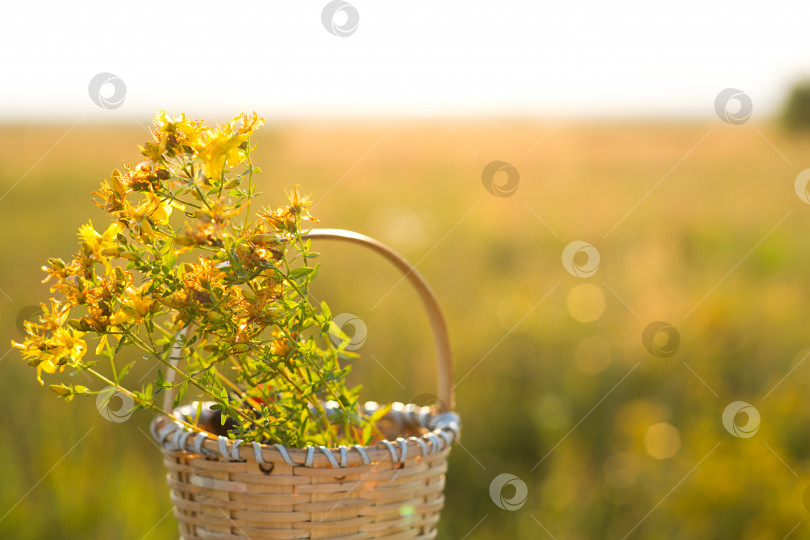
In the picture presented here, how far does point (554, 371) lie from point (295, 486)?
1832 millimetres

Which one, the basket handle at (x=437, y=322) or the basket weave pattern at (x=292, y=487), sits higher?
the basket handle at (x=437, y=322)

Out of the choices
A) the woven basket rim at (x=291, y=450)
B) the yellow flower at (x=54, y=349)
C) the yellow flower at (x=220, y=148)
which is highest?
the yellow flower at (x=220, y=148)

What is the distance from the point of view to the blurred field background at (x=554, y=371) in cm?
189

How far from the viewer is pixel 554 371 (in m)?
2.56

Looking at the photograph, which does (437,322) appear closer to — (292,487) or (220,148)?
(292,487)

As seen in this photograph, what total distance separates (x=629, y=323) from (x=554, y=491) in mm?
1079

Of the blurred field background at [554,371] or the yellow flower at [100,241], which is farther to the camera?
the blurred field background at [554,371]

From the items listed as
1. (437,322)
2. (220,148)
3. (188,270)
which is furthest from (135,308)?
(437,322)

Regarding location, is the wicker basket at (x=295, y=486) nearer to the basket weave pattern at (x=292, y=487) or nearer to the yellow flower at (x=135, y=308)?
the basket weave pattern at (x=292, y=487)

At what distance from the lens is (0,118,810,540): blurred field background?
1.89m

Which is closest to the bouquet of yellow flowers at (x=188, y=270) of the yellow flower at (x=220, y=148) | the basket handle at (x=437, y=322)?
the yellow flower at (x=220, y=148)

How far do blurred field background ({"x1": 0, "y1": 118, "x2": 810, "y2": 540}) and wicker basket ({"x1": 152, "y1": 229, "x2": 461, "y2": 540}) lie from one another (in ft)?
3.04

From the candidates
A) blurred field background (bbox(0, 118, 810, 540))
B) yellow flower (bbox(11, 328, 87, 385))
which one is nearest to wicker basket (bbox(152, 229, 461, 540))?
yellow flower (bbox(11, 328, 87, 385))

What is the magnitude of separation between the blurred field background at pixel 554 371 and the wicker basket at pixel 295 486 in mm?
926
